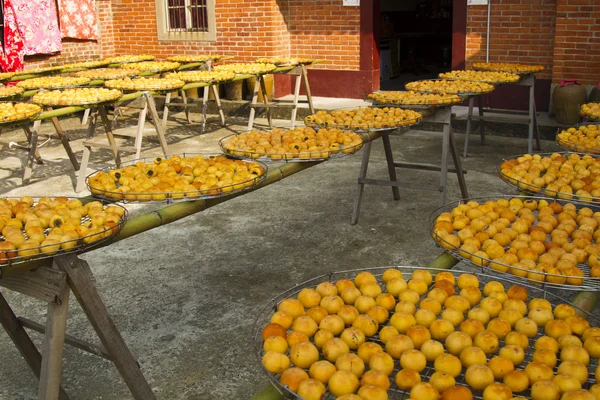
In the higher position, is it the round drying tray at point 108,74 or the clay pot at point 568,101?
the round drying tray at point 108,74

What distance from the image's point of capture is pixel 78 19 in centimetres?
1246

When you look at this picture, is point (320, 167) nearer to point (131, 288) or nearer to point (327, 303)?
point (131, 288)

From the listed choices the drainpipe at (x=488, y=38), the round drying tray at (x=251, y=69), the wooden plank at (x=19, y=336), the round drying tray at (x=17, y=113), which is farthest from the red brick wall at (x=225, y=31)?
the wooden plank at (x=19, y=336)

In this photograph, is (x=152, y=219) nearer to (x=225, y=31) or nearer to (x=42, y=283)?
(x=42, y=283)

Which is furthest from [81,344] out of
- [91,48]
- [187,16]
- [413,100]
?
[91,48]

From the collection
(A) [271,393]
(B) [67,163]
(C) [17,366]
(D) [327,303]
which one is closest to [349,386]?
(A) [271,393]

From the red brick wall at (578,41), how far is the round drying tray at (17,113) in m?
6.92

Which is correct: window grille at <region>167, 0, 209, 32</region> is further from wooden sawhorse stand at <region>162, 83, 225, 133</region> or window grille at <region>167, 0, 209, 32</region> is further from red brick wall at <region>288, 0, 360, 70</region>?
wooden sawhorse stand at <region>162, 83, 225, 133</region>

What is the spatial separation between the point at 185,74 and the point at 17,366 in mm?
5822

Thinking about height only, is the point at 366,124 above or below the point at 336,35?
below

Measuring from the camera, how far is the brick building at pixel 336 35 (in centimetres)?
895

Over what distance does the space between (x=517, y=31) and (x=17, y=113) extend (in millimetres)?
7067

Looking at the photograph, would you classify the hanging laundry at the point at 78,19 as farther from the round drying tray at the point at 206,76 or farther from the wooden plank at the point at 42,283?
the wooden plank at the point at 42,283

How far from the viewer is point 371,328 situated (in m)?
2.11
